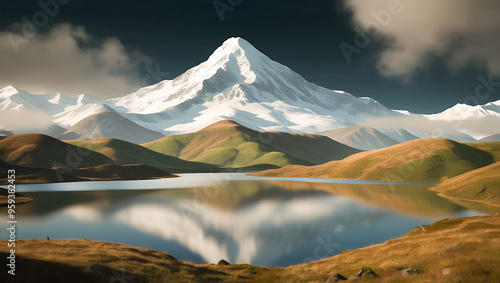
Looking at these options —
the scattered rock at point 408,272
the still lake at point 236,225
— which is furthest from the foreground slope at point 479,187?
the scattered rock at point 408,272

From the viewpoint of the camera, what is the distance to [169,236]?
56.5m

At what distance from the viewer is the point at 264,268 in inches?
1578

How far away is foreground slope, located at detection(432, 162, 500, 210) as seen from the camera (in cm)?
10063

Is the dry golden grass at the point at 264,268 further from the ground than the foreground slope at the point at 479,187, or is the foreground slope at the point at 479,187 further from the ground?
the foreground slope at the point at 479,187

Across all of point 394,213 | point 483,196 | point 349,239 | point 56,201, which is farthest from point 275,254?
point 483,196

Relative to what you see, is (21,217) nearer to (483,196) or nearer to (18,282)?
(18,282)

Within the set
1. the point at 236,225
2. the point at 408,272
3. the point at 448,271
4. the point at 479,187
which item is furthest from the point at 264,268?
the point at 479,187

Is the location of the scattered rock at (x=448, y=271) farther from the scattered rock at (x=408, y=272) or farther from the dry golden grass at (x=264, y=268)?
the scattered rock at (x=408, y=272)

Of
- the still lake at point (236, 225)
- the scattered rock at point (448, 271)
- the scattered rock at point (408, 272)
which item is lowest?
the scattered rock at point (408, 272)

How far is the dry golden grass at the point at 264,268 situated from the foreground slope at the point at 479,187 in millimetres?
70094

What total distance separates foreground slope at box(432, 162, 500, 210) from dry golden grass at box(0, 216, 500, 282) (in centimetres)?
7009

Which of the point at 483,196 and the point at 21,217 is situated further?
the point at 483,196

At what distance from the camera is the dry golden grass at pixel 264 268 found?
2708 centimetres

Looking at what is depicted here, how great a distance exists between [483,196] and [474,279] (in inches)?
3839
